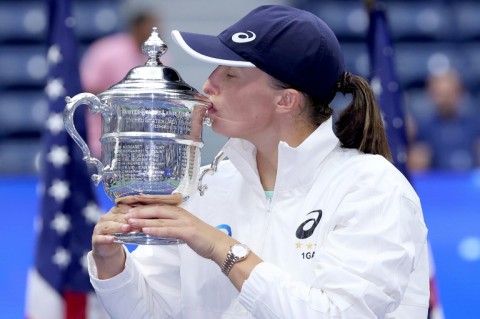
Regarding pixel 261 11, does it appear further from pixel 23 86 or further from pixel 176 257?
pixel 23 86

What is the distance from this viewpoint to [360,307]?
93.8 inches

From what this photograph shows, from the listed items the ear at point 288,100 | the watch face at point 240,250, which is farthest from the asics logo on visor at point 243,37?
the watch face at point 240,250

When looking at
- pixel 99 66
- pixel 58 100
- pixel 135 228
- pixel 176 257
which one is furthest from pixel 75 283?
pixel 99 66

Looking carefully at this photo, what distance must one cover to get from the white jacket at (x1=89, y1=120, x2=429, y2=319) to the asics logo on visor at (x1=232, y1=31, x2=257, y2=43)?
24cm

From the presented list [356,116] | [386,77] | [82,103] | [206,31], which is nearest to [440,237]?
[386,77]

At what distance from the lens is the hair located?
2.64 meters

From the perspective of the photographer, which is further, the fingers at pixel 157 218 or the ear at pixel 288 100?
the ear at pixel 288 100

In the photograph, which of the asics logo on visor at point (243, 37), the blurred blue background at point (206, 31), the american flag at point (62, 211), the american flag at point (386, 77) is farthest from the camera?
the blurred blue background at point (206, 31)

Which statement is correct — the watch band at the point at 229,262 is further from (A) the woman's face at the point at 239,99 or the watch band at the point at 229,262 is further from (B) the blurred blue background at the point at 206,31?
(B) the blurred blue background at the point at 206,31

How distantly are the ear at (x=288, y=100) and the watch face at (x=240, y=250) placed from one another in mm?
331

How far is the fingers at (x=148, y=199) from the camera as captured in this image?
96.8 inches

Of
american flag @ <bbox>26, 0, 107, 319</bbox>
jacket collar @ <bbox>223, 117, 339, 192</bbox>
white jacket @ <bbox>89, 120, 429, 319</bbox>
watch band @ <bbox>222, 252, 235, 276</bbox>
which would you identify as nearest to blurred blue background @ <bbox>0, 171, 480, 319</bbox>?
american flag @ <bbox>26, 0, 107, 319</bbox>

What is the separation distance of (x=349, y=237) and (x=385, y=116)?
1.48 metres

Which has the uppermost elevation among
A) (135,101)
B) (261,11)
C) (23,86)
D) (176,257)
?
(261,11)
